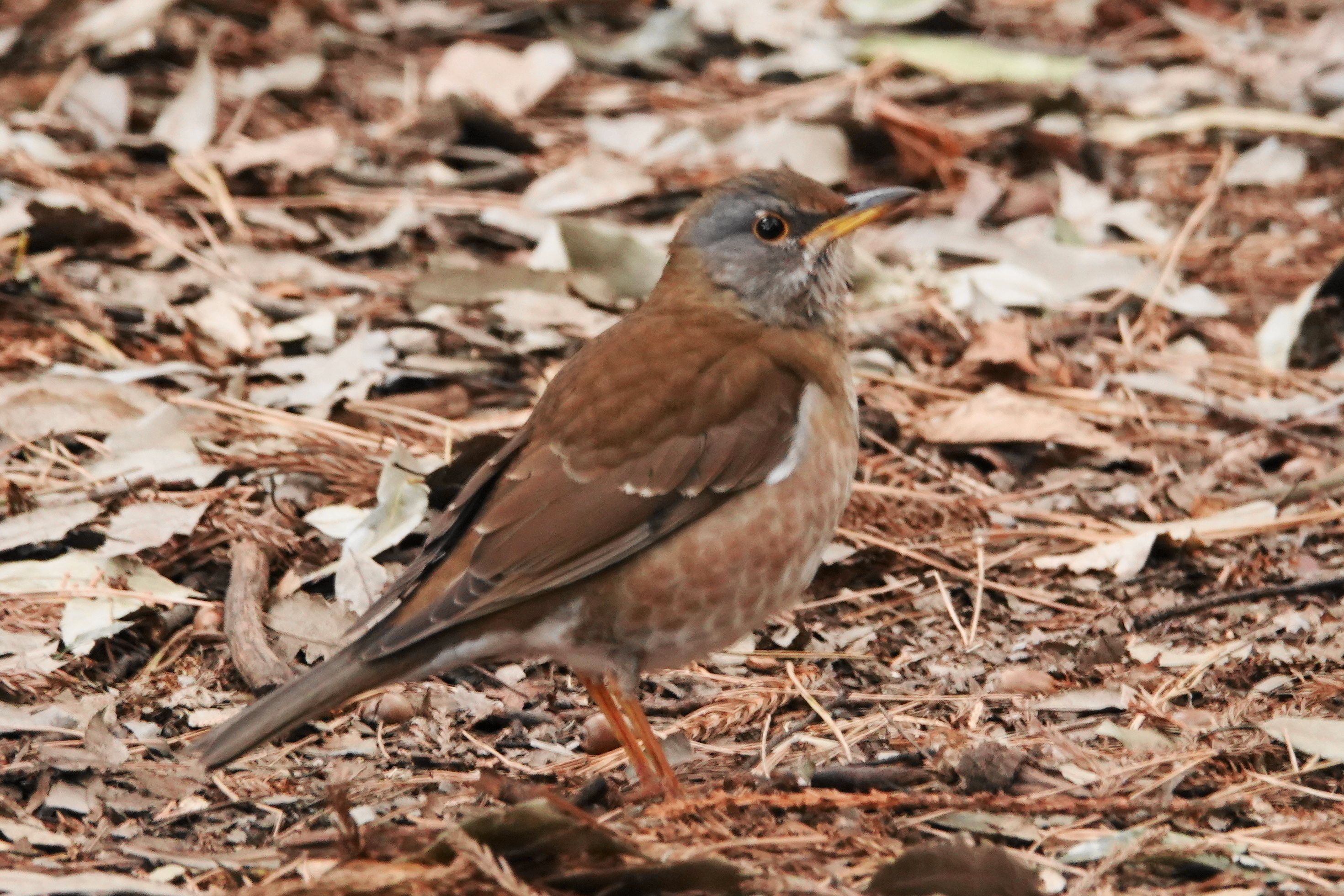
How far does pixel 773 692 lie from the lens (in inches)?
179

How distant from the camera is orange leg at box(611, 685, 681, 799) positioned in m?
3.87

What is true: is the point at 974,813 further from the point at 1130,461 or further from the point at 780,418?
the point at 1130,461

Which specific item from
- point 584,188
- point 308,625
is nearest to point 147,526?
point 308,625

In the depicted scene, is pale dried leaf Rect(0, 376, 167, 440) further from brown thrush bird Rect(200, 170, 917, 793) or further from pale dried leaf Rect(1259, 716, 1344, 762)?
pale dried leaf Rect(1259, 716, 1344, 762)

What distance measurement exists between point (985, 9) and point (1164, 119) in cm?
160

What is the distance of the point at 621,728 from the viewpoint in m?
4.21

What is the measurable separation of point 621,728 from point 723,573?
469 mm

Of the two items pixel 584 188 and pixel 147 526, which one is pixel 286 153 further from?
pixel 147 526

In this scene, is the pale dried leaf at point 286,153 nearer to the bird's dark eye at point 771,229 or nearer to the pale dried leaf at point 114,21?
the pale dried leaf at point 114,21

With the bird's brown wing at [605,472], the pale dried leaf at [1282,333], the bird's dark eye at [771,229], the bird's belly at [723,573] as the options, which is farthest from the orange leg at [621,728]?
the pale dried leaf at [1282,333]

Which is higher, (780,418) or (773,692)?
(780,418)

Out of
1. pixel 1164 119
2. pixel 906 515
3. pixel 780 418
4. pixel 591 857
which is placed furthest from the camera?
pixel 1164 119

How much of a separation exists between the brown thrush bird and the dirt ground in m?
0.33

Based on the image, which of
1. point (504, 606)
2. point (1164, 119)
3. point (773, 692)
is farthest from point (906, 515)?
point (1164, 119)
